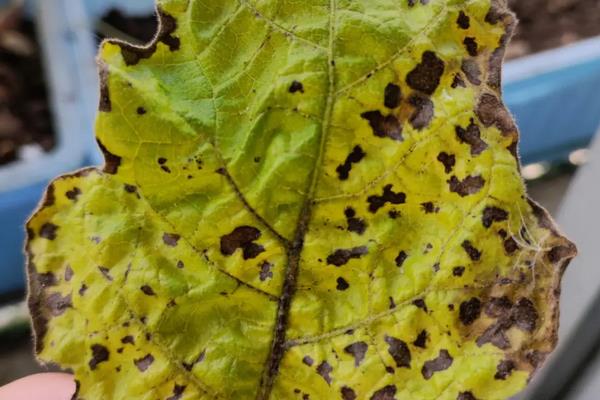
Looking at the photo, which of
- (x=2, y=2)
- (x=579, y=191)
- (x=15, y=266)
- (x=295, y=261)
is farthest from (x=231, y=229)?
(x=2, y=2)

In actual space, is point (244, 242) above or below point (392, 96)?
below

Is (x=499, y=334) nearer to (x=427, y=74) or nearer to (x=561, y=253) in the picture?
(x=561, y=253)

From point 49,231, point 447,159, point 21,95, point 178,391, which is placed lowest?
point 21,95

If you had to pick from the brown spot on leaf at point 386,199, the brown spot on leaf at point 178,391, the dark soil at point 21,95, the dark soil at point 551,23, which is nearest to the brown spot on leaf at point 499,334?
the brown spot on leaf at point 386,199

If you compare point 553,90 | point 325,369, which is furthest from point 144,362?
point 553,90

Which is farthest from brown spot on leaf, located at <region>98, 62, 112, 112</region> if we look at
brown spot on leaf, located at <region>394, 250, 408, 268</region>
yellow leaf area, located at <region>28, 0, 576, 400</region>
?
brown spot on leaf, located at <region>394, 250, 408, 268</region>

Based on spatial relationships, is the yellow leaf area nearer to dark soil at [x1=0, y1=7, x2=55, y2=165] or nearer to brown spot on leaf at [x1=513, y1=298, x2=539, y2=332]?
brown spot on leaf at [x1=513, y1=298, x2=539, y2=332]
